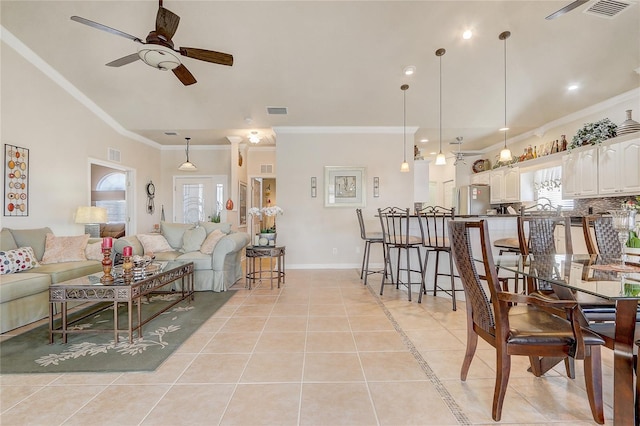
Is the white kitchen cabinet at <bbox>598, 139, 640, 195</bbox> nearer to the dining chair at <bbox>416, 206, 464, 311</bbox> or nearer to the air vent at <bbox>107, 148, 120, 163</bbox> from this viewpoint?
the dining chair at <bbox>416, 206, 464, 311</bbox>

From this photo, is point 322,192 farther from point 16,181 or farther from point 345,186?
point 16,181

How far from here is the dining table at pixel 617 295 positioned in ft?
4.55

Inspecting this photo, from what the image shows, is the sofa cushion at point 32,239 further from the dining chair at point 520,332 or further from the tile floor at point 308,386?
the dining chair at point 520,332

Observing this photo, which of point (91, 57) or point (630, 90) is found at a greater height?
point (91, 57)

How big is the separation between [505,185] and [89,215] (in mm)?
8004

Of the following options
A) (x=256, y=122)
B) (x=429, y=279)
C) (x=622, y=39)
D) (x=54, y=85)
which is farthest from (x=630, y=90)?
(x=54, y=85)

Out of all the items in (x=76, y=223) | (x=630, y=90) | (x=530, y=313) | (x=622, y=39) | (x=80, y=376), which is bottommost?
(x=80, y=376)

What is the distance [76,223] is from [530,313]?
612cm

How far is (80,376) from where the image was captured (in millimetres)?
2051

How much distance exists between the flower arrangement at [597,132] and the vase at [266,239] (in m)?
5.08

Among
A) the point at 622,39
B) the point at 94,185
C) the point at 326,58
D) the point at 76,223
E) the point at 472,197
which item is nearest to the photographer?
the point at 622,39

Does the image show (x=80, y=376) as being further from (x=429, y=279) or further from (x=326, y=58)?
(x=326, y=58)

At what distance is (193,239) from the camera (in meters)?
4.66

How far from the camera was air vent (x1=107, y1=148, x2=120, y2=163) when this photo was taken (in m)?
5.70
